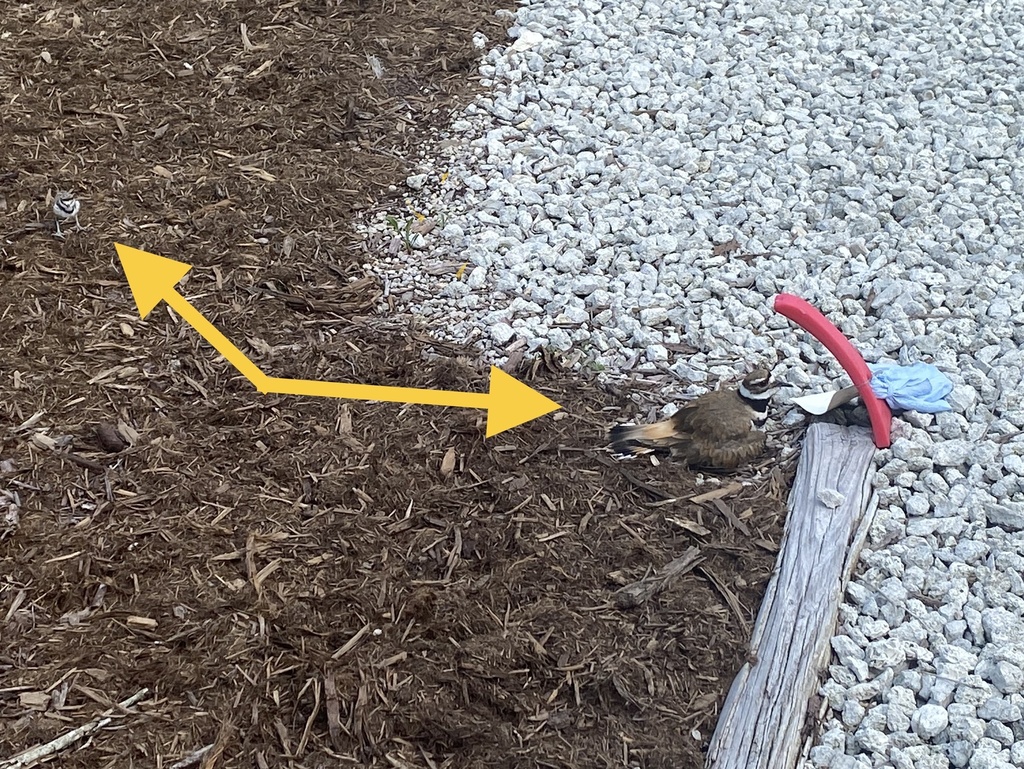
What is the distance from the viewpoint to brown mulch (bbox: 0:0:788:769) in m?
2.23

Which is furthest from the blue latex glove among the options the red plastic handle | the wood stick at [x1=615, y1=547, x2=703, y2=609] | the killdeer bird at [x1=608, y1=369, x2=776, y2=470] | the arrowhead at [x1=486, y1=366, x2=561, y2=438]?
the arrowhead at [x1=486, y1=366, x2=561, y2=438]

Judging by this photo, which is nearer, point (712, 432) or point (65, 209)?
point (712, 432)

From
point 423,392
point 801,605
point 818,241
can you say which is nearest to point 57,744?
point 423,392

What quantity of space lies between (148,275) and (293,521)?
3.79ft

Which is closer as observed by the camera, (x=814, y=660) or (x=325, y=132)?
(x=814, y=660)

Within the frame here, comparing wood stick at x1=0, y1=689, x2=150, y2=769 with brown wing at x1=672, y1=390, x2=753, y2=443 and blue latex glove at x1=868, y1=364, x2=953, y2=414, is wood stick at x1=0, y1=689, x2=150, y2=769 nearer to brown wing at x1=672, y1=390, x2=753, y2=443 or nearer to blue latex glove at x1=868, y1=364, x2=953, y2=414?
brown wing at x1=672, y1=390, x2=753, y2=443

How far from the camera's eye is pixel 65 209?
3.29m

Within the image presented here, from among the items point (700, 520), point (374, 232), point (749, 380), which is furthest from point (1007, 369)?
point (374, 232)

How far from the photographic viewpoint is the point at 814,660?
2287 mm

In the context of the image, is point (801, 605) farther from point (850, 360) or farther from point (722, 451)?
point (850, 360)

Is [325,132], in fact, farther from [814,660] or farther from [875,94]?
[814,660]

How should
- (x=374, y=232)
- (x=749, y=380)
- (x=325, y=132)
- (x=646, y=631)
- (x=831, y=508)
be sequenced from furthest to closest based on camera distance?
1. (x=325, y=132)
2. (x=374, y=232)
3. (x=749, y=380)
4. (x=831, y=508)
5. (x=646, y=631)

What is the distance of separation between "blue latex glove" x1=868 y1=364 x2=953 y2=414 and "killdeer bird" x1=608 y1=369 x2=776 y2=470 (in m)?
0.31

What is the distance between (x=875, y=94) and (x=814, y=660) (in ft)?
8.46
